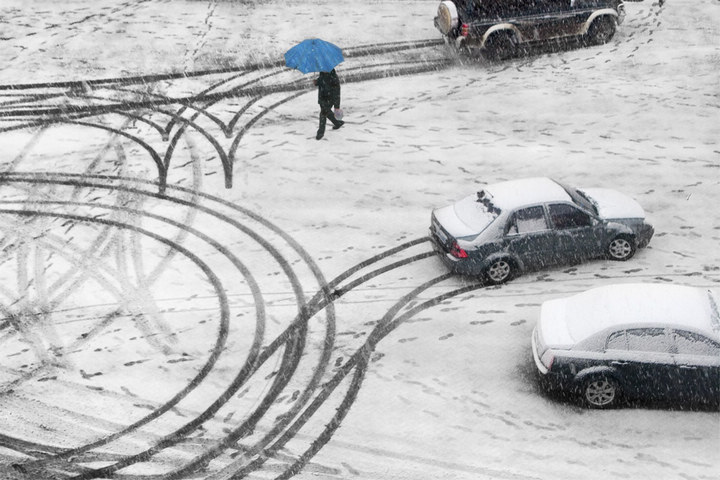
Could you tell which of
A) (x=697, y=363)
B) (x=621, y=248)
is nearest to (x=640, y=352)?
(x=697, y=363)

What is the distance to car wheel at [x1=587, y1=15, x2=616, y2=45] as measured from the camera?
20781mm

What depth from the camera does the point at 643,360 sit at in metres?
9.42

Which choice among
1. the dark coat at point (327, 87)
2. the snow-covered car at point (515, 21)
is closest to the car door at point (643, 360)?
the dark coat at point (327, 87)

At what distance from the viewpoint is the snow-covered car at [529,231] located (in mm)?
11977

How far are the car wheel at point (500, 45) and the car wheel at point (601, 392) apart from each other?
1253 centimetres

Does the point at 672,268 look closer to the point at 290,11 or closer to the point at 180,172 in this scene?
the point at 180,172

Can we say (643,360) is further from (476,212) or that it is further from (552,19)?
(552,19)

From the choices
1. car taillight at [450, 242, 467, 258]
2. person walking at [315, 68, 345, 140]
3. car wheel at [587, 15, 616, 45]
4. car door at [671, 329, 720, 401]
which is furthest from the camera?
car wheel at [587, 15, 616, 45]

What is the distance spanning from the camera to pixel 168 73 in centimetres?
2019

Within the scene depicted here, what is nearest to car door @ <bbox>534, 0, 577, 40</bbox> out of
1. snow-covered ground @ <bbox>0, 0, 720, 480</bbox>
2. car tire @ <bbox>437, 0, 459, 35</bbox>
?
snow-covered ground @ <bbox>0, 0, 720, 480</bbox>

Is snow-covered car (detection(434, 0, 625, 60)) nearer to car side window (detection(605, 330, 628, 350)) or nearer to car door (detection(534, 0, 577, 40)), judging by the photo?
car door (detection(534, 0, 577, 40))

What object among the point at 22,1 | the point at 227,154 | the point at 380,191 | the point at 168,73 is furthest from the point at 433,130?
the point at 22,1

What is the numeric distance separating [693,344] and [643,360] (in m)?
0.62

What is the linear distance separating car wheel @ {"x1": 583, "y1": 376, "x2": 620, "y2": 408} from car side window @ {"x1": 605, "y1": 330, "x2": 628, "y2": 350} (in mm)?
389
